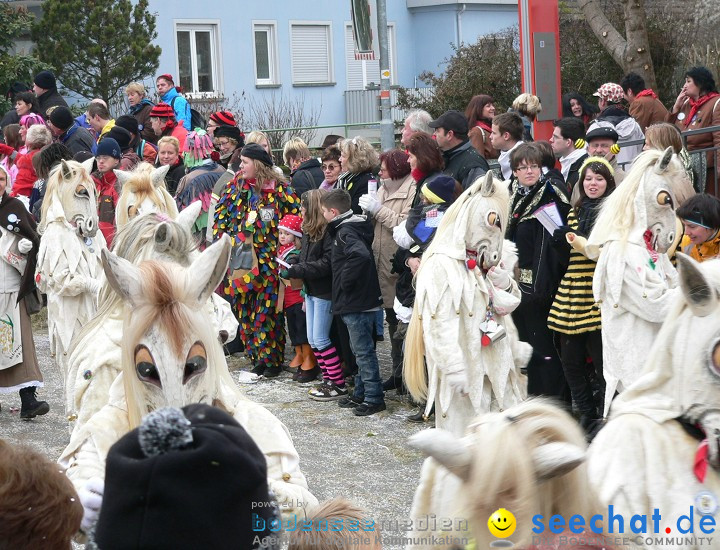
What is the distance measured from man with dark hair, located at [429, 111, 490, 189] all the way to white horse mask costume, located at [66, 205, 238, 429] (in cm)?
327

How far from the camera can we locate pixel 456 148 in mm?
8461

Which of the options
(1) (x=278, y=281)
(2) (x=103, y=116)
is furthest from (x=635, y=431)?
(2) (x=103, y=116)

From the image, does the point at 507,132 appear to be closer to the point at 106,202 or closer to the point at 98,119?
the point at 106,202

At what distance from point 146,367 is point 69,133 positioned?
9900 mm

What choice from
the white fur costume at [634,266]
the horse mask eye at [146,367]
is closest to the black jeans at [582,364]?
the white fur costume at [634,266]

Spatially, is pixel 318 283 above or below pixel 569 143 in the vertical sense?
below

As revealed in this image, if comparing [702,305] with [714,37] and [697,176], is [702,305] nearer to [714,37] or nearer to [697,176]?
[697,176]

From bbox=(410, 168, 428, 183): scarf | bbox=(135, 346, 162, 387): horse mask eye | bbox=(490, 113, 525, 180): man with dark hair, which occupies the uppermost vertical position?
bbox=(490, 113, 525, 180): man with dark hair

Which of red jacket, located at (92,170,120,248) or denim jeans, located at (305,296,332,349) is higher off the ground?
red jacket, located at (92,170,120,248)

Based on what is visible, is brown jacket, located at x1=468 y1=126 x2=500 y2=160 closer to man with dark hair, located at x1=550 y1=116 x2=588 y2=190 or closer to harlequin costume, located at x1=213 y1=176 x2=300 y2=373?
man with dark hair, located at x1=550 y1=116 x2=588 y2=190

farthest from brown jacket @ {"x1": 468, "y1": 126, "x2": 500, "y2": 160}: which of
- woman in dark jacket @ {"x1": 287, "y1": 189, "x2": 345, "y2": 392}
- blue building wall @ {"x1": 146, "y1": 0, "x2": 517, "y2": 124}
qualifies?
blue building wall @ {"x1": 146, "y1": 0, "x2": 517, "y2": 124}

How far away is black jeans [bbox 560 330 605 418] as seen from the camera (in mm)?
7023

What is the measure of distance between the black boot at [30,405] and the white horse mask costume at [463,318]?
12.9 ft

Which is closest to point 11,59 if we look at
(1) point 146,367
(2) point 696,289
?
(1) point 146,367
